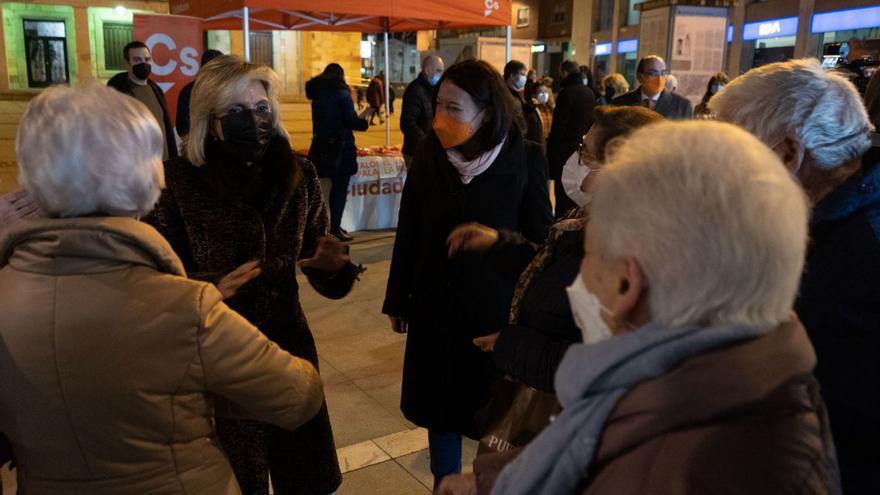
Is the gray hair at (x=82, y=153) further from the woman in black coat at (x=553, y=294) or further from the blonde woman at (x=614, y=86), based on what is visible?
the blonde woman at (x=614, y=86)

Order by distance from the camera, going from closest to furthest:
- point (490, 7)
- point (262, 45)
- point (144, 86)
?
point (144, 86)
point (490, 7)
point (262, 45)

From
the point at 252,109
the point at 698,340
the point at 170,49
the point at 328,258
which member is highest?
the point at 170,49

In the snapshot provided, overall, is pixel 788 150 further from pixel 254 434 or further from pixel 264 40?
pixel 264 40

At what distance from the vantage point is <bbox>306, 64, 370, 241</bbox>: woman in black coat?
278 inches

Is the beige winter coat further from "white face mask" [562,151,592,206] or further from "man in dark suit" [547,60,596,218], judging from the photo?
"man in dark suit" [547,60,596,218]

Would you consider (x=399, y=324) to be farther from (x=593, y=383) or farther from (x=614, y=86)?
(x=614, y=86)

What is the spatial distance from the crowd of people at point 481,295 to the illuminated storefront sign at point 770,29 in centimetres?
2150

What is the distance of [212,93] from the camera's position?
2.23 meters

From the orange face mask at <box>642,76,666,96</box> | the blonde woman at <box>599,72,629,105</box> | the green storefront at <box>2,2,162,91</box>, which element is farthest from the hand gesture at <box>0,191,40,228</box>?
the green storefront at <box>2,2,162,91</box>

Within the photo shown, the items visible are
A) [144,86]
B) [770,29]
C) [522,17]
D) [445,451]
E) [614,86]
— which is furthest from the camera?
[522,17]

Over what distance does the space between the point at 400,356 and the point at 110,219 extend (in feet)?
11.0

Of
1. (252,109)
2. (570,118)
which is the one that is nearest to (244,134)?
(252,109)

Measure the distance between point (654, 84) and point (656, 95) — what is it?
0.13 m

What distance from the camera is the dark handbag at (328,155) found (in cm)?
709
